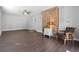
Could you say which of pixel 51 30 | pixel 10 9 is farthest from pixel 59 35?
pixel 10 9

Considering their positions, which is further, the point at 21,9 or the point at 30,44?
the point at 30,44

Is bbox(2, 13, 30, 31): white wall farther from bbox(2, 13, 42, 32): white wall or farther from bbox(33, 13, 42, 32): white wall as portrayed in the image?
bbox(33, 13, 42, 32): white wall

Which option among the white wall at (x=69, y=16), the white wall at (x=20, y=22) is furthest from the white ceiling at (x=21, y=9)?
the white wall at (x=69, y=16)

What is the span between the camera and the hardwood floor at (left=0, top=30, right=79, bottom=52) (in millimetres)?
1504

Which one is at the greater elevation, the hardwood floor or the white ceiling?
the white ceiling

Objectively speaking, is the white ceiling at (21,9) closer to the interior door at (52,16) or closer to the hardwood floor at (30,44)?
the interior door at (52,16)

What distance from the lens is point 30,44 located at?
1.58 meters

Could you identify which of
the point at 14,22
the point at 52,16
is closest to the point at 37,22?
the point at 52,16

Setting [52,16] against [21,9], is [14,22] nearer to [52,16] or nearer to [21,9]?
[21,9]

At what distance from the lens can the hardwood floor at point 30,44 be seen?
1.50 meters

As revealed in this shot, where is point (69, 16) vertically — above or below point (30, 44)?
above

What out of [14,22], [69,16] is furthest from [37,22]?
[69,16]

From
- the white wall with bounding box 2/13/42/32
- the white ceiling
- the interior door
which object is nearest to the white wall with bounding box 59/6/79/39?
the interior door

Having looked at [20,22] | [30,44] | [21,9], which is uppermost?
[21,9]
